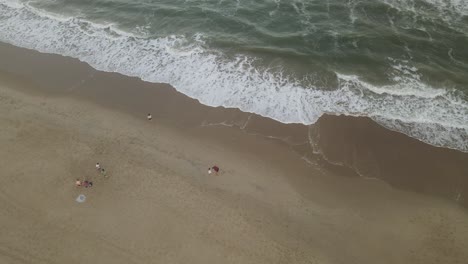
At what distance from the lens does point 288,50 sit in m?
29.2

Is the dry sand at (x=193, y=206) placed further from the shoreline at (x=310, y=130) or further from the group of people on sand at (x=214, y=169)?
the shoreline at (x=310, y=130)

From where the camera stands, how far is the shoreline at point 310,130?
21.5 metres

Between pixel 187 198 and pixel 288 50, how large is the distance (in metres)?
14.3

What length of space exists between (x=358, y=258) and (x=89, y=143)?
16.6 meters

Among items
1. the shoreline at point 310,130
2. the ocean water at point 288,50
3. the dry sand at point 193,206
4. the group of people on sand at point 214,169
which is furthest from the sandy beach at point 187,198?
the ocean water at point 288,50

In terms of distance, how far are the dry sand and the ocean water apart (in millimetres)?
4376

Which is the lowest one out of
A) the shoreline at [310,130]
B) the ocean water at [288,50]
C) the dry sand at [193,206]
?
the dry sand at [193,206]

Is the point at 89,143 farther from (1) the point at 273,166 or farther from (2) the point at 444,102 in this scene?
(2) the point at 444,102

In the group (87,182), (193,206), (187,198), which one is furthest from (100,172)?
(193,206)

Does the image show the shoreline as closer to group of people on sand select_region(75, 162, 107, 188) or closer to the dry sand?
the dry sand

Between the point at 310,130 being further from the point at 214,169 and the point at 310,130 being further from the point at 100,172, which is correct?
the point at 100,172

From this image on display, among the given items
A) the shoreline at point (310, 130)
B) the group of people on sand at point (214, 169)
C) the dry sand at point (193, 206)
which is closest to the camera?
the dry sand at point (193, 206)

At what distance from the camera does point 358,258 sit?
1842 cm

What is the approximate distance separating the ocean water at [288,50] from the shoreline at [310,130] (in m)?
0.76
